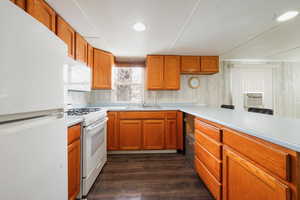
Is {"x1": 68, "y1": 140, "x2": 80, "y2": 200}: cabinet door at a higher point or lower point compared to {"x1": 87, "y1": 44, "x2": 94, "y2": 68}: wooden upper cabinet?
lower

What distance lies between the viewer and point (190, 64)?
312cm

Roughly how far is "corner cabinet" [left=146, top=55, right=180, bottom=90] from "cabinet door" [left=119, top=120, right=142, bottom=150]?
929 mm

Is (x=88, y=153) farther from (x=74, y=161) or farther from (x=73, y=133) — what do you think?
(x=73, y=133)

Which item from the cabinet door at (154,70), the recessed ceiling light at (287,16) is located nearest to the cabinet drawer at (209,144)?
the cabinet door at (154,70)

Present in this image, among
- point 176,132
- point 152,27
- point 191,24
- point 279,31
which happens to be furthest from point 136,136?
point 279,31

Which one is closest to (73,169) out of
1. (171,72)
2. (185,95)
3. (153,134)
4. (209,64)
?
(153,134)

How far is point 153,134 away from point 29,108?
2.29 m

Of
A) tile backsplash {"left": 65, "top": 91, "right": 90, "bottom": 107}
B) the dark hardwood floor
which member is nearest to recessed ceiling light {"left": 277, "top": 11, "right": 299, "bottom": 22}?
the dark hardwood floor

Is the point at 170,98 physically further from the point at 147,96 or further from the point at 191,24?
the point at 191,24

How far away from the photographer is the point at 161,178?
1.85m

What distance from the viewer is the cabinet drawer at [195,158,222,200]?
1.27 m

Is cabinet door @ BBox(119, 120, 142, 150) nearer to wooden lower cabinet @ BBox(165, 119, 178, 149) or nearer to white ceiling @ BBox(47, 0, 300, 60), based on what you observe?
wooden lower cabinet @ BBox(165, 119, 178, 149)

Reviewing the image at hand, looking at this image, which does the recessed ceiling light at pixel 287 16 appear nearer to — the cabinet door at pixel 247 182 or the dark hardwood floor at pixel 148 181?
the cabinet door at pixel 247 182

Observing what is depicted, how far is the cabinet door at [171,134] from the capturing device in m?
2.73
